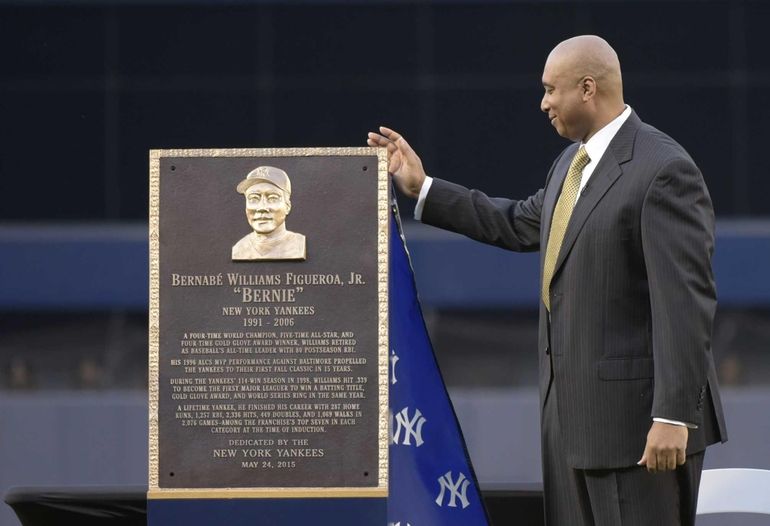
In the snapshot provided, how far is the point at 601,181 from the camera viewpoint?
542cm

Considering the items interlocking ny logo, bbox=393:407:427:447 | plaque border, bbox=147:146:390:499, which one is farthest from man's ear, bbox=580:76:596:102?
interlocking ny logo, bbox=393:407:427:447

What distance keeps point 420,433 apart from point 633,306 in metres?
1.06

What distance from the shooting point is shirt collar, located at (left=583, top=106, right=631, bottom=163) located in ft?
18.1

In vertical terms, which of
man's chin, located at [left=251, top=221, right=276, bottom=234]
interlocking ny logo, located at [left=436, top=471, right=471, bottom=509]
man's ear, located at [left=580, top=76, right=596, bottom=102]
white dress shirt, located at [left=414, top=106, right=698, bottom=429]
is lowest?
interlocking ny logo, located at [left=436, top=471, right=471, bottom=509]

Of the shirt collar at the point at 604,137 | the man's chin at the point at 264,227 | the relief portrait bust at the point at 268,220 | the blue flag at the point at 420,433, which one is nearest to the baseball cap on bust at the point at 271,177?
the relief portrait bust at the point at 268,220

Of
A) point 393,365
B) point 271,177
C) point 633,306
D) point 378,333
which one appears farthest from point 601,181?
point 271,177

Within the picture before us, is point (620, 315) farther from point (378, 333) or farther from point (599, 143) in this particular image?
point (378, 333)

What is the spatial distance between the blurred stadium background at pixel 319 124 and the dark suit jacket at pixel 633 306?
28.6 feet

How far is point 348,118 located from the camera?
47.5 ft

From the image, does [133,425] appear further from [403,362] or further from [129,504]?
[403,362]

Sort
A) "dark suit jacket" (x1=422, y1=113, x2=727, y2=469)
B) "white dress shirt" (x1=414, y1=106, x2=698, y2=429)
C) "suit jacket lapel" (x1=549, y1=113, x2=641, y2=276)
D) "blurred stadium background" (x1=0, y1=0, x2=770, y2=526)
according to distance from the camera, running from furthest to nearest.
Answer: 1. "blurred stadium background" (x1=0, y1=0, x2=770, y2=526)
2. "white dress shirt" (x1=414, y1=106, x2=698, y2=429)
3. "suit jacket lapel" (x1=549, y1=113, x2=641, y2=276)
4. "dark suit jacket" (x1=422, y1=113, x2=727, y2=469)

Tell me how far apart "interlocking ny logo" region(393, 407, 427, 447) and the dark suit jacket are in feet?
2.00

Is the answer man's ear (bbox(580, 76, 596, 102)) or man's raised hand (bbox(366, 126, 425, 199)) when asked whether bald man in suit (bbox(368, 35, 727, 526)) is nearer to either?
man's ear (bbox(580, 76, 596, 102))

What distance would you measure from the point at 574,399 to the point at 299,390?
0.99 metres
